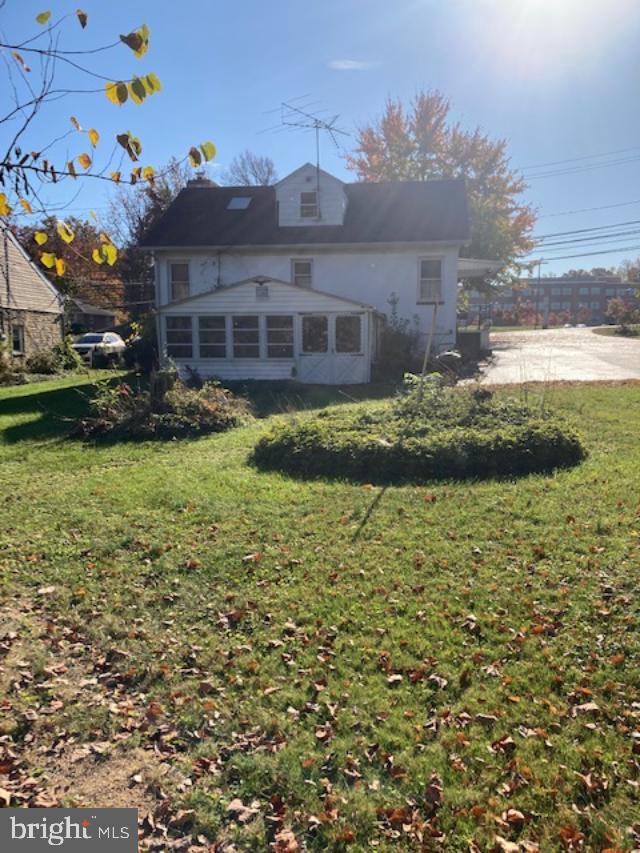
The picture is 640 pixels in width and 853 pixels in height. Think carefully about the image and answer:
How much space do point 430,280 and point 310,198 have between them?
5453mm

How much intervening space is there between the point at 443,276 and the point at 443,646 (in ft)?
62.4

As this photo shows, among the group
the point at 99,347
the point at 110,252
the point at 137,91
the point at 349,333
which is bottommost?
the point at 99,347

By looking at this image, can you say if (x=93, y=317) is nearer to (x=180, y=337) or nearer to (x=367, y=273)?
(x=180, y=337)

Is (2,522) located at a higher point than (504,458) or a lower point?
lower

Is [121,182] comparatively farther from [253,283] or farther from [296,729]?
[253,283]

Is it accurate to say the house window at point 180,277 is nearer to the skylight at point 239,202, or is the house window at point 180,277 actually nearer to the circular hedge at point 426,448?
the skylight at point 239,202

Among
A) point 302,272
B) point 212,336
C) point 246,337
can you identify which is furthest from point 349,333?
point 302,272

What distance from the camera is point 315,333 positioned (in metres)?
18.9

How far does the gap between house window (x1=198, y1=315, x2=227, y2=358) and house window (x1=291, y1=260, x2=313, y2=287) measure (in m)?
4.14

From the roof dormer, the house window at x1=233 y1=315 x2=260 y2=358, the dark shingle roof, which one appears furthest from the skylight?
the house window at x1=233 y1=315 x2=260 y2=358

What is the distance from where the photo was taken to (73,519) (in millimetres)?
6906

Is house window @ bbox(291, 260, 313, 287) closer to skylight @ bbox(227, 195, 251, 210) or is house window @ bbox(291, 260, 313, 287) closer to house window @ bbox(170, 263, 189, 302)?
skylight @ bbox(227, 195, 251, 210)

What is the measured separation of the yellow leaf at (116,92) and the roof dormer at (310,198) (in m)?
20.9

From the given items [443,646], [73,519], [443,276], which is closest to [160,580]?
[73,519]
